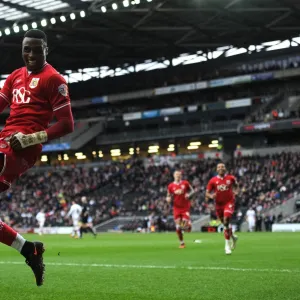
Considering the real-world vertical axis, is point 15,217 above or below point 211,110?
below

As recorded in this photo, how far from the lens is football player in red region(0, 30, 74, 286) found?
6.93 meters

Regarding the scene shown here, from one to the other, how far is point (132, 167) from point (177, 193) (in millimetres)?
42446

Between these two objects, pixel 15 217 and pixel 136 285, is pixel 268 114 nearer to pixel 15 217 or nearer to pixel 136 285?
pixel 15 217

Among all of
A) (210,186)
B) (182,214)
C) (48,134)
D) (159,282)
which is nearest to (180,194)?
(182,214)

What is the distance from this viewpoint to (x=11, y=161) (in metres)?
6.93

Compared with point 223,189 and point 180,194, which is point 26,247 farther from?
point 180,194

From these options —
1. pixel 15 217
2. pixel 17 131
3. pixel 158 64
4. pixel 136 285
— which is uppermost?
pixel 158 64

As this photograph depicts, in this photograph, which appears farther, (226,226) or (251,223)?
(251,223)

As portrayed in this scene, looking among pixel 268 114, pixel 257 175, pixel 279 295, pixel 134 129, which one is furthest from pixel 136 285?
pixel 134 129

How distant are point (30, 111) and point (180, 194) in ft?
54.9

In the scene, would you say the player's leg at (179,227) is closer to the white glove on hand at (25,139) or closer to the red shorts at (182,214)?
the red shorts at (182,214)

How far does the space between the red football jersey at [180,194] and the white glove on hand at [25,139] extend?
1668 centimetres

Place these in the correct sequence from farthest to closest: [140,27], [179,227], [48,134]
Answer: [140,27]
[179,227]
[48,134]

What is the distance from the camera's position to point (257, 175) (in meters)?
53.4
